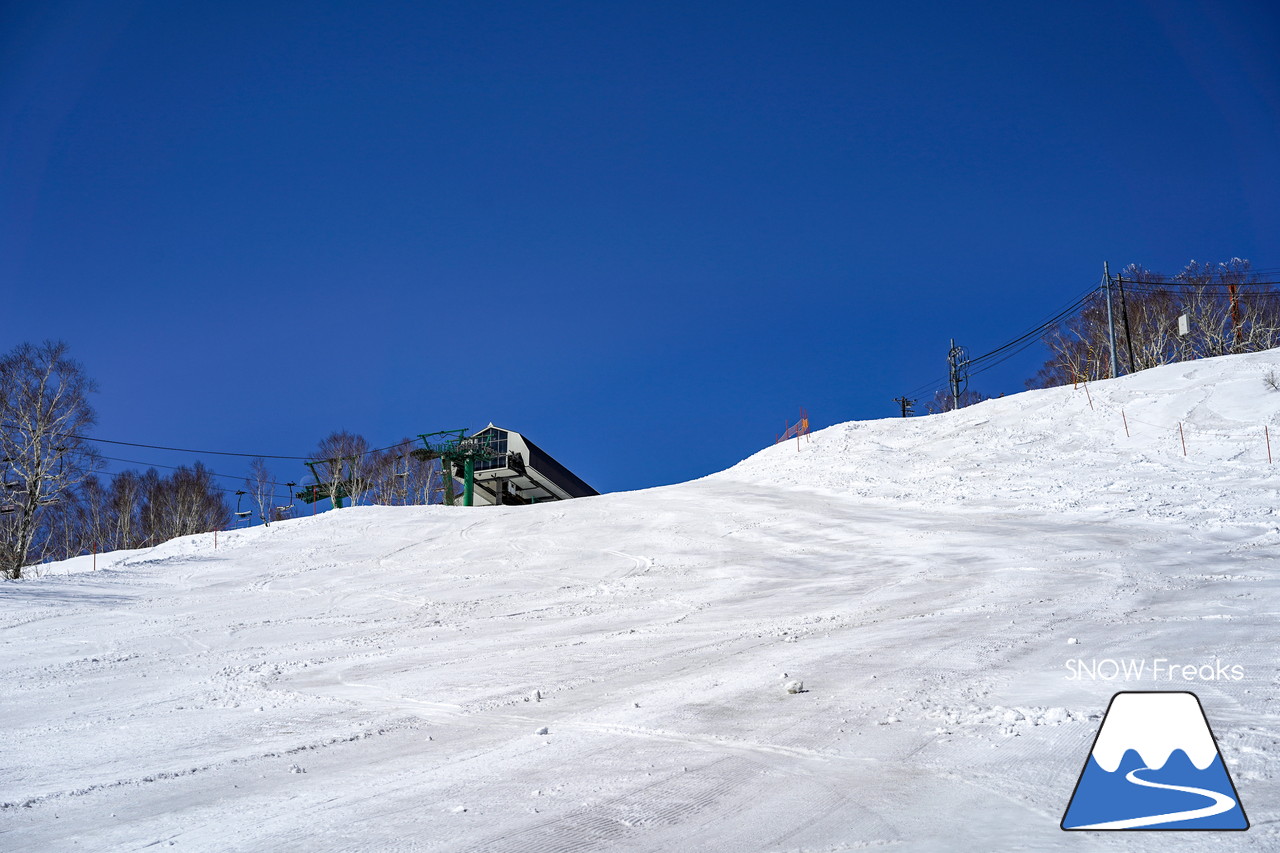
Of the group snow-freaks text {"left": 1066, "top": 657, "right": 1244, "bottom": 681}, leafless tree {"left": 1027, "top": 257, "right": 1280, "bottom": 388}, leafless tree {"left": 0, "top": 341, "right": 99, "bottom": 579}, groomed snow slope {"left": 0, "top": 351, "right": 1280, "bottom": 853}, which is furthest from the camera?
leafless tree {"left": 1027, "top": 257, "right": 1280, "bottom": 388}

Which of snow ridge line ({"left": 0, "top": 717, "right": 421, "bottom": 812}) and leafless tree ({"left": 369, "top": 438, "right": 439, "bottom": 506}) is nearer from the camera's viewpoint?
snow ridge line ({"left": 0, "top": 717, "right": 421, "bottom": 812})

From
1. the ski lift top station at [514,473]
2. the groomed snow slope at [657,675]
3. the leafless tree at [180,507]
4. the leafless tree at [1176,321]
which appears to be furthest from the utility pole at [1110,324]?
the leafless tree at [180,507]

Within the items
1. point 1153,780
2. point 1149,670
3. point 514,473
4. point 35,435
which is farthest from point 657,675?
point 514,473

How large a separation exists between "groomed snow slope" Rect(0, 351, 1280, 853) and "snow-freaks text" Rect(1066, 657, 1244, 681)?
107 mm

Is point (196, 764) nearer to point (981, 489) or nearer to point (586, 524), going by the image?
point (586, 524)

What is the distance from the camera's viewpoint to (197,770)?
5742mm

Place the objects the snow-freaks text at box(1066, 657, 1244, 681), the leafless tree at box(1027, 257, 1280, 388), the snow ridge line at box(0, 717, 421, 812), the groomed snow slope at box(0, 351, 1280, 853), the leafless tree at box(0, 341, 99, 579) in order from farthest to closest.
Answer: the leafless tree at box(1027, 257, 1280, 388) < the leafless tree at box(0, 341, 99, 579) < the snow-freaks text at box(1066, 657, 1244, 681) < the snow ridge line at box(0, 717, 421, 812) < the groomed snow slope at box(0, 351, 1280, 853)

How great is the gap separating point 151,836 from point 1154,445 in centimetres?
2764

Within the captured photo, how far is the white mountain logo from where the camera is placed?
3848mm

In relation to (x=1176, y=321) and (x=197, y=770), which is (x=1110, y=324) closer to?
(x=1176, y=321)

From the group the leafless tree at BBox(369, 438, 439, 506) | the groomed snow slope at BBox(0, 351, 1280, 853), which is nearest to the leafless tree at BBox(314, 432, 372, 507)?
the leafless tree at BBox(369, 438, 439, 506)

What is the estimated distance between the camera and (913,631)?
377 inches

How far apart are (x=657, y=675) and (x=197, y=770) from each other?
4.28m

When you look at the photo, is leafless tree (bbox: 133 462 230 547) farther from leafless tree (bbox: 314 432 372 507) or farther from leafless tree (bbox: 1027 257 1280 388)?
leafless tree (bbox: 1027 257 1280 388)
